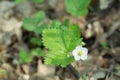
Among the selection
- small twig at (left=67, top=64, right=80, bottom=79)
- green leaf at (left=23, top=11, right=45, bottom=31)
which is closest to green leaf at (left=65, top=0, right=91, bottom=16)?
green leaf at (left=23, top=11, right=45, bottom=31)

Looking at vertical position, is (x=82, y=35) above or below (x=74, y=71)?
above

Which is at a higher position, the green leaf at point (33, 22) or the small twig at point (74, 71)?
the green leaf at point (33, 22)

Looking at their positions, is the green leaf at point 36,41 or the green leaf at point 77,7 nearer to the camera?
the green leaf at point 77,7

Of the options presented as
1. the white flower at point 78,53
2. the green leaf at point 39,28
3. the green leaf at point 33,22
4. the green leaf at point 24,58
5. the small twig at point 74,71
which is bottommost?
the white flower at point 78,53

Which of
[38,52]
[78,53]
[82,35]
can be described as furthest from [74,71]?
[82,35]

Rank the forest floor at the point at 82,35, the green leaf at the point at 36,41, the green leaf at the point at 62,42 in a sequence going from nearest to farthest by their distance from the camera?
the green leaf at the point at 62,42 → the forest floor at the point at 82,35 → the green leaf at the point at 36,41

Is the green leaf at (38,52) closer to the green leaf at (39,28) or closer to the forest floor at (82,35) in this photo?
the forest floor at (82,35)

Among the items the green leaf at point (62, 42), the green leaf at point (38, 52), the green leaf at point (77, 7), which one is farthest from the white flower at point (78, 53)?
the green leaf at point (38, 52)

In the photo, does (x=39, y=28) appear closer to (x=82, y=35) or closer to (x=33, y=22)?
(x=33, y=22)

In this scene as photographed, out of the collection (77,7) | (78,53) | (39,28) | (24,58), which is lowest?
(78,53)

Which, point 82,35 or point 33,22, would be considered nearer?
point 33,22
